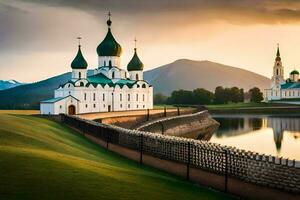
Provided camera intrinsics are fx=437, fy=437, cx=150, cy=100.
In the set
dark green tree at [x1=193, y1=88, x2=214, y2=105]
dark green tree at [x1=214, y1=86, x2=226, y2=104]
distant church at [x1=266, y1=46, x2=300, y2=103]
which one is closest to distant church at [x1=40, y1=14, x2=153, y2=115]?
dark green tree at [x1=193, y1=88, x2=214, y2=105]

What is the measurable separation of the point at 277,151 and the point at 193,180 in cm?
2319

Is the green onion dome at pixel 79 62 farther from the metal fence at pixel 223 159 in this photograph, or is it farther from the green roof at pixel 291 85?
the green roof at pixel 291 85

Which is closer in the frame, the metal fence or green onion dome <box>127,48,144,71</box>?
the metal fence

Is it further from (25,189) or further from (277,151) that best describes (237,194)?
(277,151)

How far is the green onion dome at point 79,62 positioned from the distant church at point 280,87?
3786 inches

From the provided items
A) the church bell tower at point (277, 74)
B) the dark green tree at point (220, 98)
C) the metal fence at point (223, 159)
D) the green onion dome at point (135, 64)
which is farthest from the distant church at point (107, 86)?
the church bell tower at point (277, 74)

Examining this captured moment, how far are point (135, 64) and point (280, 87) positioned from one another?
90.8 meters

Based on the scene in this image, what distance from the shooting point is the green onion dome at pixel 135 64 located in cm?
7788

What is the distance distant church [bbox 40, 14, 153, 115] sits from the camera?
6531 cm

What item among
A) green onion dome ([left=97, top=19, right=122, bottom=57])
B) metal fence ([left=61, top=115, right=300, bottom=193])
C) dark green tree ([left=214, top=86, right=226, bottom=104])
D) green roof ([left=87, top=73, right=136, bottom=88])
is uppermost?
green onion dome ([left=97, top=19, right=122, bottom=57])

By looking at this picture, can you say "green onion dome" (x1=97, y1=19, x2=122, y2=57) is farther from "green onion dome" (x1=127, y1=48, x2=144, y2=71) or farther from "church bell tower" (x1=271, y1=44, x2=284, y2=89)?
"church bell tower" (x1=271, y1=44, x2=284, y2=89)

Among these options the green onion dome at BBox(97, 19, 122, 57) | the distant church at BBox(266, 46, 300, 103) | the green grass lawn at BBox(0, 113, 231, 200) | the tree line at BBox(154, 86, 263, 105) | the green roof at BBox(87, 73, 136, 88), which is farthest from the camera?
the distant church at BBox(266, 46, 300, 103)

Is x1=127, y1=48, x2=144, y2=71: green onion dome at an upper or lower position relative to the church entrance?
upper

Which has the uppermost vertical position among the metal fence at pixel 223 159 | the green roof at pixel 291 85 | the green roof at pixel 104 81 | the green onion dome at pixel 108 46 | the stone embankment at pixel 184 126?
the green onion dome at pixel 108 46
